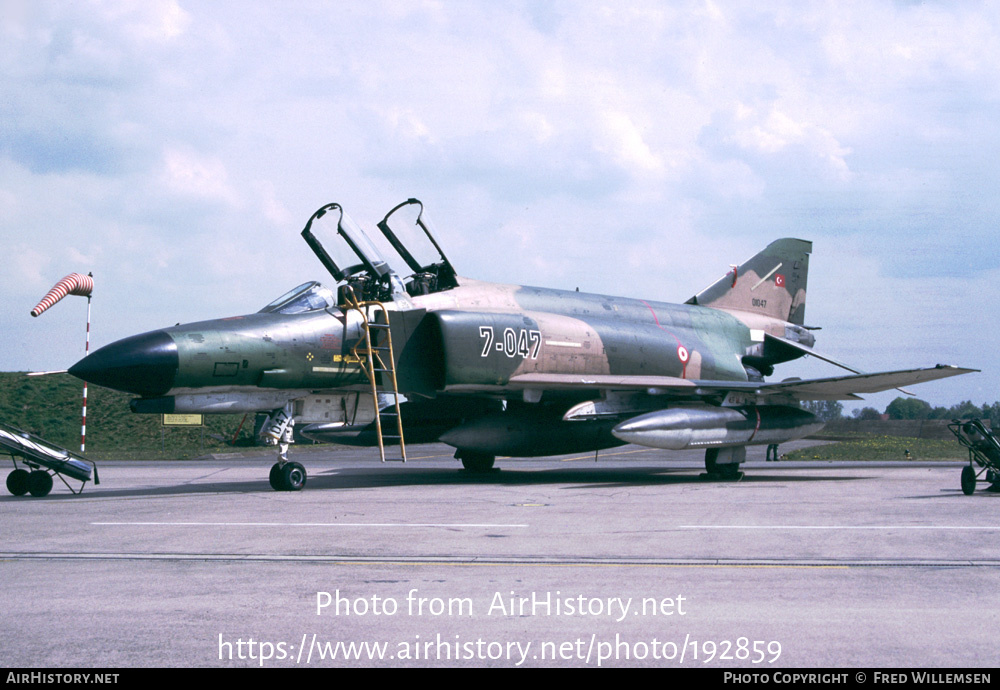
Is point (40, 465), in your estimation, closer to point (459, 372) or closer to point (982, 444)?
point (459, 372)

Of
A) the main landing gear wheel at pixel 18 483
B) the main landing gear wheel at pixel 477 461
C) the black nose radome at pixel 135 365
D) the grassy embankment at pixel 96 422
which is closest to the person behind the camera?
the black nose radome at pixel 135 365

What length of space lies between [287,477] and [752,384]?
834cm

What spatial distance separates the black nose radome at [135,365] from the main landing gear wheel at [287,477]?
2.19m

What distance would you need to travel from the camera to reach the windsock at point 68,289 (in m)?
16.2

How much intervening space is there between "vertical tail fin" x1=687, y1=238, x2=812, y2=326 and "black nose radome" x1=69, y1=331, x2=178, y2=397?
43.7ft

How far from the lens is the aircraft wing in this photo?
582 inches

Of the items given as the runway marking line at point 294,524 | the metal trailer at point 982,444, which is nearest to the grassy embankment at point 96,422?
the runway marking line at point 294,524

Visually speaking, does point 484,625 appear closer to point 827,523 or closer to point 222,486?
point 827,523

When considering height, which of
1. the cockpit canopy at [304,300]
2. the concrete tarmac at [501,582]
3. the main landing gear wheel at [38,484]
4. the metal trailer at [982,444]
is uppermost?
the cockpit canopy at [304,300]

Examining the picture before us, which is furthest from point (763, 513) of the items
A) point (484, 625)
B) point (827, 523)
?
point (484, 625)

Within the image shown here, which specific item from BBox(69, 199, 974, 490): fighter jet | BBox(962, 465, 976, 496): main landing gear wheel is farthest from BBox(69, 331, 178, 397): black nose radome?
BBox(962, 465, 976, 496): main landing gear wheel

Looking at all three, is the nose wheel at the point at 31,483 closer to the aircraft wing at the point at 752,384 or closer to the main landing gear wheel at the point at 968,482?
the aircraft wing at the point at 752,384

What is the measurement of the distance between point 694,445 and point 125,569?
1034 cm
